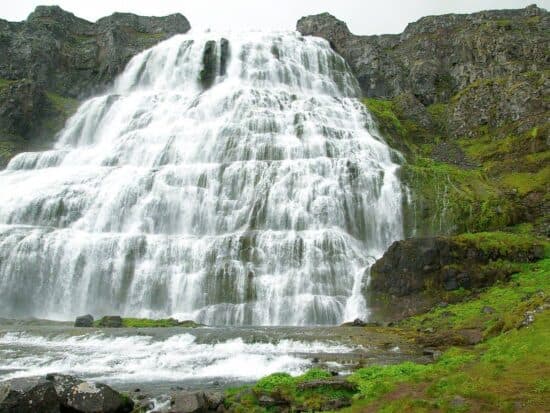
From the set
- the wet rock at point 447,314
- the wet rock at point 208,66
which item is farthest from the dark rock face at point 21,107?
the wet rock at point 447,314

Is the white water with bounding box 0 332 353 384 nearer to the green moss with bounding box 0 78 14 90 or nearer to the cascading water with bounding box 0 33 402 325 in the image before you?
the cascading water with bounding box 0 33 402 325

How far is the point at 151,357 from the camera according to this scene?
65.8 ft

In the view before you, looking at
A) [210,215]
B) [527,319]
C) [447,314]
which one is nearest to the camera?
[527,319]

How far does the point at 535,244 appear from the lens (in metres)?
31.1

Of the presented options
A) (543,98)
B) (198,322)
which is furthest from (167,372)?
(543,98)

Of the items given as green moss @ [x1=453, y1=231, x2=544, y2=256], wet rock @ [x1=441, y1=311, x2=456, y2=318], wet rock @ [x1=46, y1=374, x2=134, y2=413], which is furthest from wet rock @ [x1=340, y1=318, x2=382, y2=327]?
wet rock @ [x1=46, y1=374, x2=134, y2=413]

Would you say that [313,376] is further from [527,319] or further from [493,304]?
[493,304]

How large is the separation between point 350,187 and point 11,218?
1077 inches

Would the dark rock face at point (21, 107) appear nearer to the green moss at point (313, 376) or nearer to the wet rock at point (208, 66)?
the wet rock at point (208, 66)

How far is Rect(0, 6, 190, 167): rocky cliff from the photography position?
61.8m

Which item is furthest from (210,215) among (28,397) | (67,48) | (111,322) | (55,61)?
(67,48)

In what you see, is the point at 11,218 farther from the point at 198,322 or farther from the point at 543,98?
the point at 543,98

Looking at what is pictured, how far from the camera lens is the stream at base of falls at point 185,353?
56.9 ft

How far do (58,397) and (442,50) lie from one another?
7453 cm
